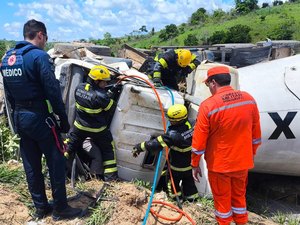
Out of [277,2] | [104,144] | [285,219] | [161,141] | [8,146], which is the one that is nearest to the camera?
[161,141]

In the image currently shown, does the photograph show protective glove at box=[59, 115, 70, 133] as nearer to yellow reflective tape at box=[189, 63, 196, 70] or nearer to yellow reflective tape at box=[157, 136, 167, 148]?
yellow reflective tape at box=[157, 136, 167, 148]

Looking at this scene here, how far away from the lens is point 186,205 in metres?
4.14

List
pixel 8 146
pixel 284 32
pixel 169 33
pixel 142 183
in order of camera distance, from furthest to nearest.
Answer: pixel 169 33 → pixel 284 32 → pixel 8 146 → pixel 142 183

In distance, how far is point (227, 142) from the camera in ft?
10.5

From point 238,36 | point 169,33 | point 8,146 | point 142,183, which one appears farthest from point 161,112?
point 169,33

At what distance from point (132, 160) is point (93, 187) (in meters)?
0.61

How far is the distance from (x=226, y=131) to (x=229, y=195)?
61 centimetres

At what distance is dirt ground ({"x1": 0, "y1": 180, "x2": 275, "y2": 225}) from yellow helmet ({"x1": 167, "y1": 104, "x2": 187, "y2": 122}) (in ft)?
2.73

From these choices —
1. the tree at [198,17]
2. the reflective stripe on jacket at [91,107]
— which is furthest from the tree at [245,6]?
the reflective stripe on jacket at [91,107]

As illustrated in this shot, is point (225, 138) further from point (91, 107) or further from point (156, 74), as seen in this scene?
point (156, 74)

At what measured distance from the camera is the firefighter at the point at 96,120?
4066 millimetres

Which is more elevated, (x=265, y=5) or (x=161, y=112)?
(x=265, y=5)

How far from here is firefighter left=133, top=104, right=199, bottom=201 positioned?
392 centimetres

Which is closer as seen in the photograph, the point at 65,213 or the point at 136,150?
the point at 65,213
